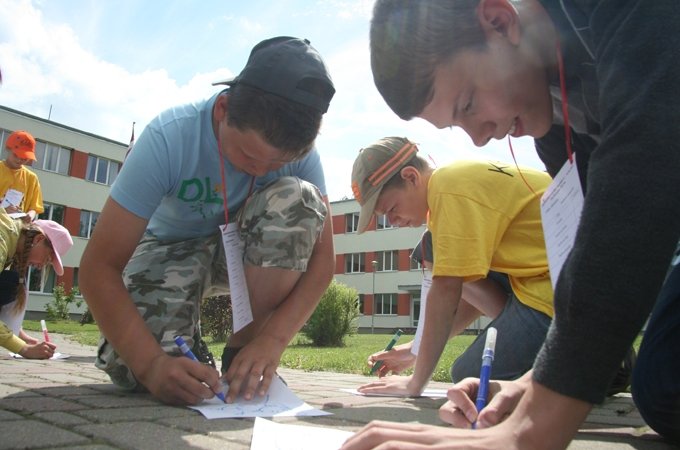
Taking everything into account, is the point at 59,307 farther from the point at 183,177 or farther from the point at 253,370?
the point at 253,370

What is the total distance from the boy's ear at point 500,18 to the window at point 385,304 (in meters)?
32.3

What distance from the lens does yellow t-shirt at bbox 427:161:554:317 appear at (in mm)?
2104

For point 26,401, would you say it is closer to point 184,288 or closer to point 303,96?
point 184,288

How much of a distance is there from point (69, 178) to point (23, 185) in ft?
71.0

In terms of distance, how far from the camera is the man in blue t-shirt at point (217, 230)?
6.25 ft

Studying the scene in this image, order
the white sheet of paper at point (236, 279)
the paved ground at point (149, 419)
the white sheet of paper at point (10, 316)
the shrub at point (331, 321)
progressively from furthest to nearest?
the shrub at point (331, 321), the white sheet of paper at point (10, 316), the white sheet of paper at point (236, 279), the paved ground at point (149, 419)

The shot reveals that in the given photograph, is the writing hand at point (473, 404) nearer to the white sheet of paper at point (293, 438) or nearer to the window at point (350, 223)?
the white sheet of paper at point (293, 438)

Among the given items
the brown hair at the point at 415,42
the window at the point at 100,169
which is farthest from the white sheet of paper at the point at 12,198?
the window at the point at 100,169

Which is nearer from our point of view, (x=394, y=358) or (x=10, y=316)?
(x=394, y=358)

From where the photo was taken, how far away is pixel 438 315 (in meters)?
2.17

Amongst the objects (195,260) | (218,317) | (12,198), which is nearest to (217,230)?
(195,260)

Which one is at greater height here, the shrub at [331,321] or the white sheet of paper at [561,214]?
the white sheet of paper at [561,214]

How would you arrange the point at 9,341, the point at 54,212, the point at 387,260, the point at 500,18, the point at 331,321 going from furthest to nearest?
the point at 387,260 < the point at 54,212 < the point at 331,321 < the point at 9,341 < the point at 500,18

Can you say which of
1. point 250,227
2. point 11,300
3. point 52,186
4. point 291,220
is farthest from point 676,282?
point 52,186
